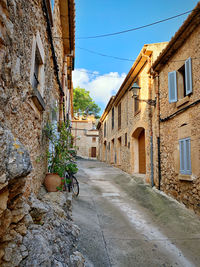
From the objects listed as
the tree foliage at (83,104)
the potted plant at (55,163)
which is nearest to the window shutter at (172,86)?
the potted plant at (55,163)

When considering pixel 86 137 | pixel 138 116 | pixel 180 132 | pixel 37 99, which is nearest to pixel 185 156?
pixel 180 132

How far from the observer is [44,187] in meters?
4.23

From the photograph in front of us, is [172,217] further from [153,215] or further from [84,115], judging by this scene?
[84,115]

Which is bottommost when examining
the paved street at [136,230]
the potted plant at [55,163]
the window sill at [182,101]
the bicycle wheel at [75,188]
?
the paved street at [136,230]

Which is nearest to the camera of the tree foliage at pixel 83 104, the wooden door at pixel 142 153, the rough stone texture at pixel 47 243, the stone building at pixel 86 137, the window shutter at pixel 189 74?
the rough stone texture at pixel 47 243

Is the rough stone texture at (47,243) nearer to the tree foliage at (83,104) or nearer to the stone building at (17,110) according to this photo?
the stone building at (17,110)

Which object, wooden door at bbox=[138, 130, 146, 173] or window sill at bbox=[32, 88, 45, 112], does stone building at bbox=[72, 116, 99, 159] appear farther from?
window sill at bbox=[32, 88, 45, 112]

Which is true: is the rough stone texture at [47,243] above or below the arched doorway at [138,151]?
below

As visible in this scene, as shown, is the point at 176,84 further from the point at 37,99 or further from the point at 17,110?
the point at 17,110

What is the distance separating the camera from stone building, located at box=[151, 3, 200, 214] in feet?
16.7

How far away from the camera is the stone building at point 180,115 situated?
16.7 feet

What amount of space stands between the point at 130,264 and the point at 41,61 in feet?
12.4

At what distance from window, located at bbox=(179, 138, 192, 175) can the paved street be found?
102 centimetres

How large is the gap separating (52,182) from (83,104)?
98.2 ft
